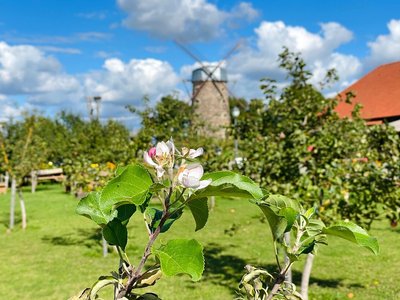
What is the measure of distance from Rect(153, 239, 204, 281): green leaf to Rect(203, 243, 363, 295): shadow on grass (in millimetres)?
6199

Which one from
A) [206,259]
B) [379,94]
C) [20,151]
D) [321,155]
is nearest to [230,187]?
[321,155]

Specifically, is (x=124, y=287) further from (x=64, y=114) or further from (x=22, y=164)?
(x=64, y=114)

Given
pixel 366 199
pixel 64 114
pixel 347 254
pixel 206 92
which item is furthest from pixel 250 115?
pixel 64 114

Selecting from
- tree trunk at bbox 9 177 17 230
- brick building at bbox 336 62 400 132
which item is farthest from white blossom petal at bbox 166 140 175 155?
brick building at bbox 336 62 400 132

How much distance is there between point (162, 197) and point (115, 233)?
5.6 inches

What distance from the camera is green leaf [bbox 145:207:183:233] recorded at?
116cm

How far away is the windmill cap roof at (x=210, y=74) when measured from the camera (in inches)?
1676

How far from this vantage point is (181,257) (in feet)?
3.29

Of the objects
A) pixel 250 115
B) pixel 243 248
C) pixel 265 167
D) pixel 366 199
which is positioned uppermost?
pixel 250 115

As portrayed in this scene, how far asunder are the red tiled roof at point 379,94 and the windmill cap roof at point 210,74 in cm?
1240

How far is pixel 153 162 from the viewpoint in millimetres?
1054

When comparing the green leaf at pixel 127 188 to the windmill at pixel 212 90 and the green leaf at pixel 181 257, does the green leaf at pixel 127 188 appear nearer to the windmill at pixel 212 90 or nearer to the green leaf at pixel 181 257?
the green leaf at pixel 181 257

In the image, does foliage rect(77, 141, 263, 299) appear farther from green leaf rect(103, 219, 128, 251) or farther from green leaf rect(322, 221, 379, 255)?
green leaf rect(322, 221, 379, 255)

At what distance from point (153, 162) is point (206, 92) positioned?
41.3 m
